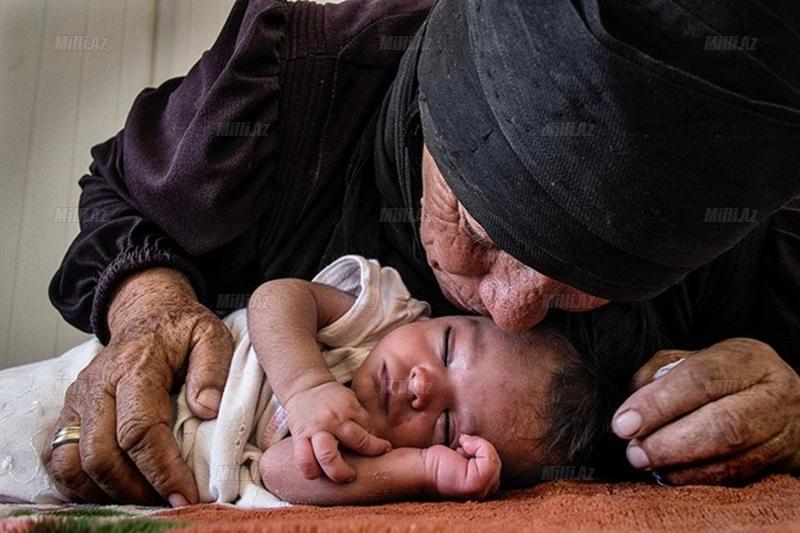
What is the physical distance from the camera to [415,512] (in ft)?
2.83

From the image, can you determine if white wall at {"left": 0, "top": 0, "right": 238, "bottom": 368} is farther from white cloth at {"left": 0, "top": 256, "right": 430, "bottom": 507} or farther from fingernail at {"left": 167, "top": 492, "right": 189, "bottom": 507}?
fingernail at {"left": 167, "top": 492, "right": 189, "bottom": 507}

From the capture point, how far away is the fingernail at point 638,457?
106 centimetres

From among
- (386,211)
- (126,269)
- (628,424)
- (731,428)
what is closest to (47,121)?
(126,269)

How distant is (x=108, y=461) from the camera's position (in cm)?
109

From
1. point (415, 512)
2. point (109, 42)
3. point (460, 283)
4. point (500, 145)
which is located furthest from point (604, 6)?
point (109, 42)

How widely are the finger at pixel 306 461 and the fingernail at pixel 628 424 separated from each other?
368 millimetres

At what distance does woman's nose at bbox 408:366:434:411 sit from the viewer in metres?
1.11

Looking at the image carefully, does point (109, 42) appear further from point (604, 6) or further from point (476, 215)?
point (604, 6)

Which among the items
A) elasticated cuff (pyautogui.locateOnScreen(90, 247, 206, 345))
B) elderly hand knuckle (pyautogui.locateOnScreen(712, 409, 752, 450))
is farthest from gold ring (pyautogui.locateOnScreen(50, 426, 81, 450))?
elderly hand knuckle (pyautogui.locateOnScreen(712, 409, 752, 450))

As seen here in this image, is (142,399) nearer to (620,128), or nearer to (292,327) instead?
(292,327)

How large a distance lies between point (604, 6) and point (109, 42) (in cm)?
154

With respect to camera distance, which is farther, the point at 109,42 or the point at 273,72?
the point at 109,42

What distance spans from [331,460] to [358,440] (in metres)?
0.05

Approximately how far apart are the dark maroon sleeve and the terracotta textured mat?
1.63 feet
